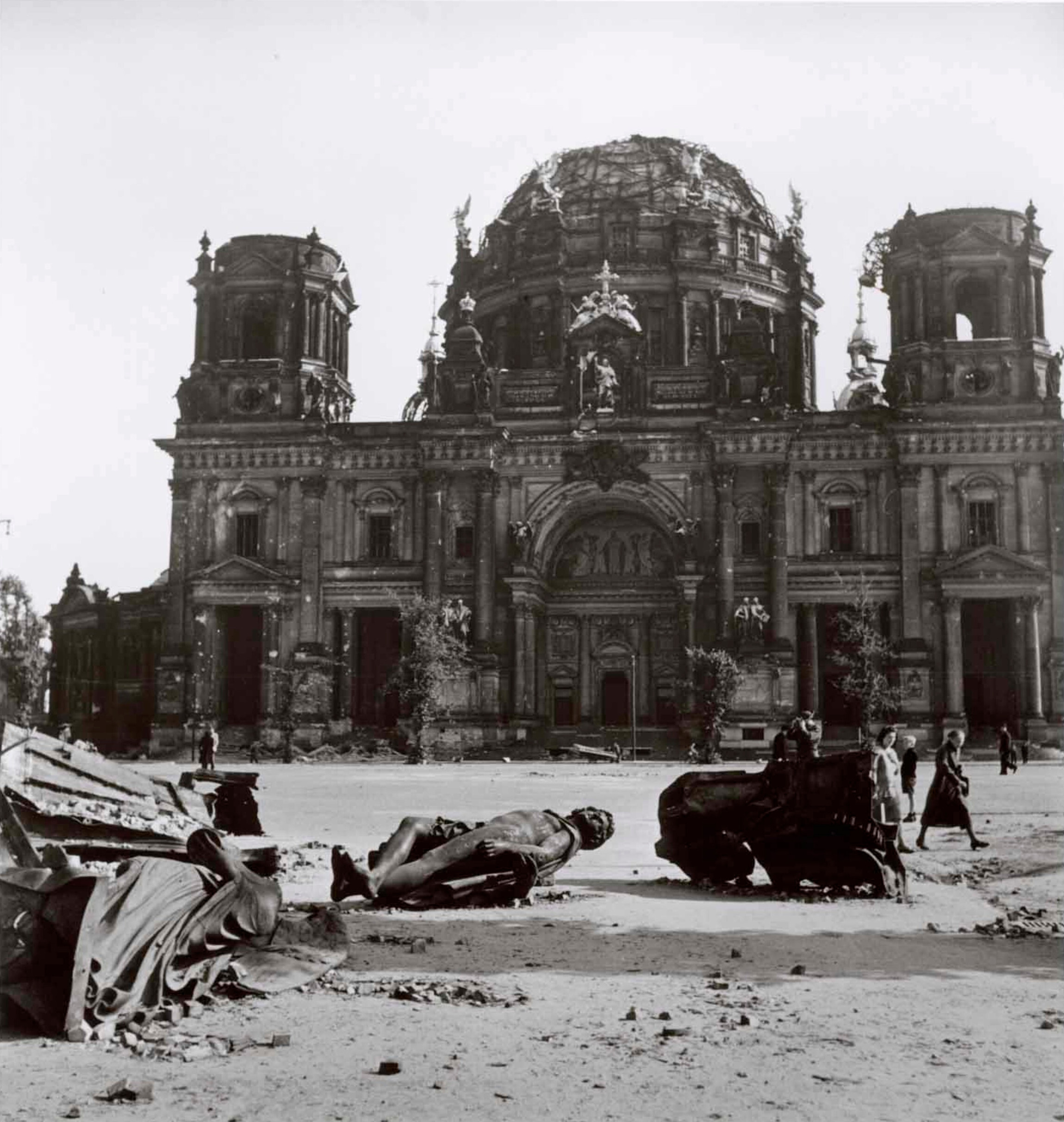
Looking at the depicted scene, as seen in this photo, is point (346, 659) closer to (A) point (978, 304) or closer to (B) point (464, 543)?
(B) point (464, 543)

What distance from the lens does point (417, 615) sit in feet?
164

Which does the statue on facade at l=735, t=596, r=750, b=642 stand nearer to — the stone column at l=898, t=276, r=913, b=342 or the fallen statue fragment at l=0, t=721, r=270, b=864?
the stone column at l=898, t=276, r=913, b=342

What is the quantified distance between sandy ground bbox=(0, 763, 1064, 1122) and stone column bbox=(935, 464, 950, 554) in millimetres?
39680

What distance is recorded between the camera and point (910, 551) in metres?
50.2

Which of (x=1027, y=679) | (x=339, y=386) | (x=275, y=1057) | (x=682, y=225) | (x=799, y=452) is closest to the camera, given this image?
(x=275, y=1057)

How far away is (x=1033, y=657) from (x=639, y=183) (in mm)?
29656

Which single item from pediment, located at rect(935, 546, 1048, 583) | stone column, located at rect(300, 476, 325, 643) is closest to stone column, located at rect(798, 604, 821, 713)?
pediment, located at rect(935, 546, 1048, 583)

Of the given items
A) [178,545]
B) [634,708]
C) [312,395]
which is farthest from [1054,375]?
[178,545]

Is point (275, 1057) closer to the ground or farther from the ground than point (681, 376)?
closer to the ground

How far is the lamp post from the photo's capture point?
47.1 metres

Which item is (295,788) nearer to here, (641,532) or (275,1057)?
(275,1057)

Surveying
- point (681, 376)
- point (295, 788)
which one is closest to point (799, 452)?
point (681, 376)

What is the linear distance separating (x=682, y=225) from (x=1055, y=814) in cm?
4513

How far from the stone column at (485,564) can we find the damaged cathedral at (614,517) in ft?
0.39
